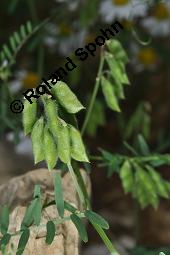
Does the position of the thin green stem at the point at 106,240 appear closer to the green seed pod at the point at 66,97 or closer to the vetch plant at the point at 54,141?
the vetch plant at the point at 54,141

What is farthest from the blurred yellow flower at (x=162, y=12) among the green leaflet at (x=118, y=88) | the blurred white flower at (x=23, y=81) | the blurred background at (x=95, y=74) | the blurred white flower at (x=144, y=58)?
the green leaflet at (x=118, y=88)

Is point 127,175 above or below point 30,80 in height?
below

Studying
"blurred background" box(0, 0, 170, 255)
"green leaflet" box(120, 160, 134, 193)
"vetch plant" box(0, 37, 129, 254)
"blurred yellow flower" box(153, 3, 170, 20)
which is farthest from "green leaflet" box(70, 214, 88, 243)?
"blurred yellow flower" box(153, 3, 170, 20)

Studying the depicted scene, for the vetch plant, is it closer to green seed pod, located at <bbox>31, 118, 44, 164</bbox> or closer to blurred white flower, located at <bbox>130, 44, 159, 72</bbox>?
green seed pod, located at <bbox>31, 118, 44, 164</bbox>

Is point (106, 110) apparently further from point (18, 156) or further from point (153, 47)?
point (18, 156)

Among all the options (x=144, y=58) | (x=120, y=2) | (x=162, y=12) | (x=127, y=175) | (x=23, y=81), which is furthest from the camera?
(x=144, y=58)

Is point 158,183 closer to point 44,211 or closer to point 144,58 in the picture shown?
point 44,211

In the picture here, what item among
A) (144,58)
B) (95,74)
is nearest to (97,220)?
(95,74)
